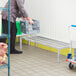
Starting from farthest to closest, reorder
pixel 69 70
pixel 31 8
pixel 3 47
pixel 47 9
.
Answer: pixel 31 8 → pixel 47 9 → pixel 69 70 → pixel 3 47

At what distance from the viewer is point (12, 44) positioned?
22.6ft

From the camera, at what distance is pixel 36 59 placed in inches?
248

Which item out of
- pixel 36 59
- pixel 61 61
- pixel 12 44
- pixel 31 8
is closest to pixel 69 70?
pixel 61 61

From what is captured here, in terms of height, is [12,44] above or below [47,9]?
below

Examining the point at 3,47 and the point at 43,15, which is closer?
the point at 3,47

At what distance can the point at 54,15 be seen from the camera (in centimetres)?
702

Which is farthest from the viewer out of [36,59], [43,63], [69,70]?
[36,59]

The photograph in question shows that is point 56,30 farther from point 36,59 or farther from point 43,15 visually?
point 36,59

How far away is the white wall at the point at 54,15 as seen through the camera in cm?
655

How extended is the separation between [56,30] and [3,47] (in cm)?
303

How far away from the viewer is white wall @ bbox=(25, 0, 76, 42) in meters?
6.55

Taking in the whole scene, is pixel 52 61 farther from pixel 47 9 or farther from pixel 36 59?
pixel 47 9

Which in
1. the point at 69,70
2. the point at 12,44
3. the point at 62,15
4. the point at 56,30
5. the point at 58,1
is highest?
the point at 58,1

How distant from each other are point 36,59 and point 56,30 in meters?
1.25
